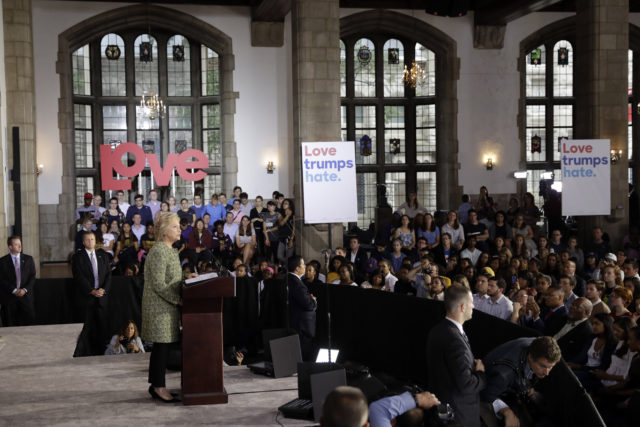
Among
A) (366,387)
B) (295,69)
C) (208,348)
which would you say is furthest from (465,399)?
(295,69)

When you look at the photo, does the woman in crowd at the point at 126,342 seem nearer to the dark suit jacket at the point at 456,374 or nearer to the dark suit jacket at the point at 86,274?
the dark suit jacket at the point at 86,274

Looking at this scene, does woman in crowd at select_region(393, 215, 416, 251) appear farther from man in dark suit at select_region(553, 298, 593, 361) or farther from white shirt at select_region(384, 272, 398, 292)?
man in dark suit at select_region(553, 298, 593, 361)

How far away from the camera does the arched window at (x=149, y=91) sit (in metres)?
19.7

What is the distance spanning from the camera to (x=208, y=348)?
6438 millimetres

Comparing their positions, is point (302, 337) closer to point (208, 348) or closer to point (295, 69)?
point (208, 348)

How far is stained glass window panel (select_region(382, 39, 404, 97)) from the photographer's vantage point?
69.6 ft

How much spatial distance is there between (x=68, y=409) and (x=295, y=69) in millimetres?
9319

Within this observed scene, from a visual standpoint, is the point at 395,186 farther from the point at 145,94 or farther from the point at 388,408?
the point at 388,408

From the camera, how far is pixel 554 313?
806 cm

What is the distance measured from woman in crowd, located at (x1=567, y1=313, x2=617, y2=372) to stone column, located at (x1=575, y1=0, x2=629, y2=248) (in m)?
9.18

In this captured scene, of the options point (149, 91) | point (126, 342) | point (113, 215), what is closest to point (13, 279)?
point (126, 342)

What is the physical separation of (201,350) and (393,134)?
1581cm

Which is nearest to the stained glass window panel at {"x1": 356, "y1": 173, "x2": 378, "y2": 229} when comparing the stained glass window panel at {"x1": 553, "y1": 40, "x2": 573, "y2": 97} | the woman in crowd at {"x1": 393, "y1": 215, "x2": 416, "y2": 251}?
the stained glass window panel at {"x1": 553, "y1": 40, "x2": 573, "y2": 97}

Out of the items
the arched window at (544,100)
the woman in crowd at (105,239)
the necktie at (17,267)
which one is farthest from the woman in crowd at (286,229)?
the arched window at (544,100)
